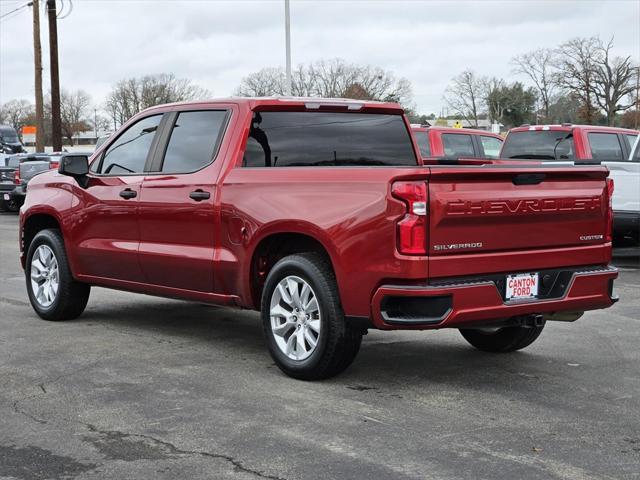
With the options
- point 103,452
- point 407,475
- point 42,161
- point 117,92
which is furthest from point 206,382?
point 117,92

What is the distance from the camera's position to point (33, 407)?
18.3 ft

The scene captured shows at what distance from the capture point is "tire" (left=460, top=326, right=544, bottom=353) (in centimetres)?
707

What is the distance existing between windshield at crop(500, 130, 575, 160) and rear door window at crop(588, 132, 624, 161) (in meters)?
0.38

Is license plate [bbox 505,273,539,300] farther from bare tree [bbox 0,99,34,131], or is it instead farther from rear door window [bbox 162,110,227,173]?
bare tree [bbox 0,99,34,131]

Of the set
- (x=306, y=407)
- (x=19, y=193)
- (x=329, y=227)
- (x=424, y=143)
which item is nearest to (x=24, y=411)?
(x=306, y=407)

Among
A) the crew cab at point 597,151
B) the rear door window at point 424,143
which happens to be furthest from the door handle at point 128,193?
the rear door window at point 424,143

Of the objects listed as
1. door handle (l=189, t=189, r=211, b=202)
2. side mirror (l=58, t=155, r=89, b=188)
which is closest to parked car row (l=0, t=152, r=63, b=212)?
side mirror (l=58, t=155, r=89, b=188)

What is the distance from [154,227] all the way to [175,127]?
0.79 m

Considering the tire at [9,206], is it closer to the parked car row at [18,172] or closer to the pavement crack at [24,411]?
the parked car row at [18,172]

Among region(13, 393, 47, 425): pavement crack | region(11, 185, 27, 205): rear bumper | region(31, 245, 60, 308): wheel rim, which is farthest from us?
region(11, 185, 27, 205): rear bumper

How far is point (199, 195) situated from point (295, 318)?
1.28m

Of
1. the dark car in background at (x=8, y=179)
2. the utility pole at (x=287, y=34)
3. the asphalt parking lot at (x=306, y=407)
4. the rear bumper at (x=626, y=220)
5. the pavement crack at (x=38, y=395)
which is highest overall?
the utility pole at (x=287, y=34)

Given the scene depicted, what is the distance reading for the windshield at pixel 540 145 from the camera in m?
15.1

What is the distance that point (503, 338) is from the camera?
7191 mm
